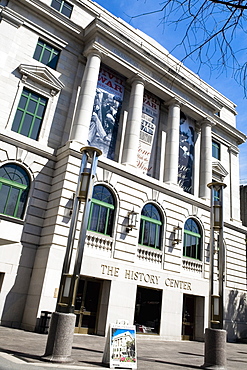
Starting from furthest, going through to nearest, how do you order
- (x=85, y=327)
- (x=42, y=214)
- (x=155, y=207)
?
(x=155, y=207) → (x=42, y=214) → (x=85, y=327)

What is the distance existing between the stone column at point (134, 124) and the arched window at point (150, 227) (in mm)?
3316

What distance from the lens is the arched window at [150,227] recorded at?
20.3 m

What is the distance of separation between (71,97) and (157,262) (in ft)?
41.3

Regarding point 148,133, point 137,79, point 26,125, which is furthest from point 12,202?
point 137,79

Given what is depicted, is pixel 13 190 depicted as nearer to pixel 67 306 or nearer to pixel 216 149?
pixel 67 306

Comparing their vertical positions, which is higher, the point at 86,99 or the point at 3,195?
the point at 86,99

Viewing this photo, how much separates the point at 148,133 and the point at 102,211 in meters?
8.64

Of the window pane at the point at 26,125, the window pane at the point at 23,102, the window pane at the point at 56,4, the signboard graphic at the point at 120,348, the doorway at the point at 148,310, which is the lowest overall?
the signboard graphic at the point at 120,348

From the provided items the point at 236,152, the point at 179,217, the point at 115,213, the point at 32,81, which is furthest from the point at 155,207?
the point at 236,152

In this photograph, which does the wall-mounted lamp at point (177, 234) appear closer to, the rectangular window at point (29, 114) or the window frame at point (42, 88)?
the window frame at point (42, 88)

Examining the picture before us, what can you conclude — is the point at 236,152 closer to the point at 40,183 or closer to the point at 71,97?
the point at 71,97

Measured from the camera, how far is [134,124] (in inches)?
883

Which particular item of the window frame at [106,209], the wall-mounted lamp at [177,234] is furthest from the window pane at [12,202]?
the wall-mounted lamp at [177,234]

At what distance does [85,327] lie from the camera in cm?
1680
